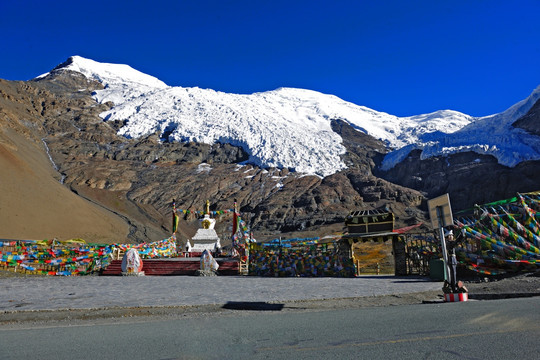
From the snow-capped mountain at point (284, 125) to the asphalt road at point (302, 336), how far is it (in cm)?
7661

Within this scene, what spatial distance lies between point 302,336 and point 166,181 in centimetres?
7684

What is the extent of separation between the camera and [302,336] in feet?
17.7

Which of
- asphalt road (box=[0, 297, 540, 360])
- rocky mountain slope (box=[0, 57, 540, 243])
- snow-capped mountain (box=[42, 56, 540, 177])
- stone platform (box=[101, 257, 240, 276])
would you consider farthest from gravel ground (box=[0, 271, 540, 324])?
snow-capped mountain (box=[42, 56, 540, 177])

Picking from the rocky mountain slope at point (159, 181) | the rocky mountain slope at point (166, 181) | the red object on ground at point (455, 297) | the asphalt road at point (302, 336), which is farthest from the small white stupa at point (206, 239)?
the asphalt road at point (302, 336)

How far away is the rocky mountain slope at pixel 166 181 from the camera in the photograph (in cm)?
5191

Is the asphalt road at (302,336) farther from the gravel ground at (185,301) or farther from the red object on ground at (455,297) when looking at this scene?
the red object on ground at (455,297)

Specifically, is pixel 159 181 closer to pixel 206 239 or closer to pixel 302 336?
pixel 206 239

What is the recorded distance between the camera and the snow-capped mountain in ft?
282

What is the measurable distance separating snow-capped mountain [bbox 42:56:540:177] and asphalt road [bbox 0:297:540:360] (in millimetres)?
76606

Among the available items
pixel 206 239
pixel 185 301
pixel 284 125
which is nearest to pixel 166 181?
pixel 284 125

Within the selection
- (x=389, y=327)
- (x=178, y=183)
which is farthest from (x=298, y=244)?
(x=178, y=183)

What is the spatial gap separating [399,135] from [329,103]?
117ft

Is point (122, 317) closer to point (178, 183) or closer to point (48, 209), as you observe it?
point (48, 209)

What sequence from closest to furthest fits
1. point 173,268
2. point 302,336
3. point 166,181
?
point 302,336, point 173,268, point 166,181
